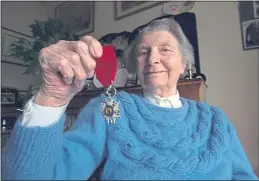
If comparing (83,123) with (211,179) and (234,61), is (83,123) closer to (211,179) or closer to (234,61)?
(211,179)

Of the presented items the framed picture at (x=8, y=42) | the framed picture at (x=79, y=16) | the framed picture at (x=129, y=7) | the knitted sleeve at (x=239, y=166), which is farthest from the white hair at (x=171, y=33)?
the framed picture at (x=8, y=42)

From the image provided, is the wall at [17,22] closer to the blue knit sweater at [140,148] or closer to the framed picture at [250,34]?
the blue knit sweater at [140,148]

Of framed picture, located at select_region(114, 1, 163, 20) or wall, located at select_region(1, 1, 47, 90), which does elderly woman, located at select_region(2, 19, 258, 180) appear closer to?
framed picture, located at select_region(114, 1, 163, 20)

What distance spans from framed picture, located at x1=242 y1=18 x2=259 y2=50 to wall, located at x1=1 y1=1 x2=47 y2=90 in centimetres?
142

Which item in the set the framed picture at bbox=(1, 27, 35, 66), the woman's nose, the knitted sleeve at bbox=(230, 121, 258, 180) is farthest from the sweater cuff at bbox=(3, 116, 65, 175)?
the framed picture at bbox=(1, 27, 35, 66)

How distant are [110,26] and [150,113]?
3.86 feet

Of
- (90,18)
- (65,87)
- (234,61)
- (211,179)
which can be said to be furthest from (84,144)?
(90,18)

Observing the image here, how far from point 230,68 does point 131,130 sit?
81cm

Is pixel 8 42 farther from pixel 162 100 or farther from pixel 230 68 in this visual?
pixel 230 68

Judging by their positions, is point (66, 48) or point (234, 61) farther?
point (234, 61)

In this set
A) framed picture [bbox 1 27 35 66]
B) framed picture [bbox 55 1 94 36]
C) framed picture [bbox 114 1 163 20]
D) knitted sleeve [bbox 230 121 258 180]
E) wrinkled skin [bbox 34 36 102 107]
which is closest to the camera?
wrinkled skin [bbox 34 36 102 107]

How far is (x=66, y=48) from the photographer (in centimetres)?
25

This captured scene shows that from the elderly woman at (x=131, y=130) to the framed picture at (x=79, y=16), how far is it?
1074 millimetres

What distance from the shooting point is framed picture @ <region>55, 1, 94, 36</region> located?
163cm
